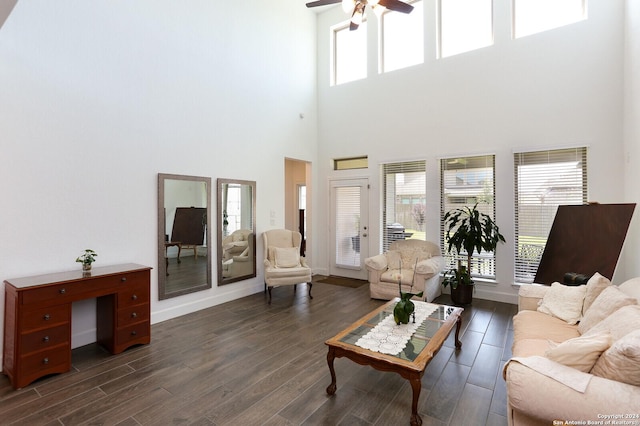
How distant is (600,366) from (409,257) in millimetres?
3621

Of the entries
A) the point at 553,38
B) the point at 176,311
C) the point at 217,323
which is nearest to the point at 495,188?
the point at 553,38

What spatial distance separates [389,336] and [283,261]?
2.90 metres

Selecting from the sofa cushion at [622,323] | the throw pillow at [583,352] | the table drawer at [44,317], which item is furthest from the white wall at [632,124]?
the table drawer at [44,317]

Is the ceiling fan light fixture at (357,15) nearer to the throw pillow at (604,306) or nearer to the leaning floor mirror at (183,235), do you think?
the leaning floor mirror at (183,235)

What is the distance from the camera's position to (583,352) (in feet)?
5.31

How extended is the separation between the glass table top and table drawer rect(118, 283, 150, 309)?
7.53ft

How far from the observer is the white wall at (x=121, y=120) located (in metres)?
2.99

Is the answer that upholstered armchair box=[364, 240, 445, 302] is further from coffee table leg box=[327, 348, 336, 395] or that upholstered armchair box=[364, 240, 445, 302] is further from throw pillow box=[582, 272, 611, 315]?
coffee table leg box=[327, 348, 336, 395]

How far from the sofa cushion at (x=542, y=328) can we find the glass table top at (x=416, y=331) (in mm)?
592

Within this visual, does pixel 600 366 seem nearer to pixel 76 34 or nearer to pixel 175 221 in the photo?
pixel 175 221

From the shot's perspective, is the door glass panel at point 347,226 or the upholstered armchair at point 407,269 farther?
the door glass panel at point 347,226

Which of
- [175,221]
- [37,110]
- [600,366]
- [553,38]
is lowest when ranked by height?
[600,366]

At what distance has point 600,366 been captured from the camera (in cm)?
157

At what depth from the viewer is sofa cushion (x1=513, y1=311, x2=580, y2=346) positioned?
95.0 inches
